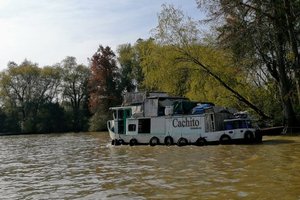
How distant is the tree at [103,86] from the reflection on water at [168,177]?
149 ft

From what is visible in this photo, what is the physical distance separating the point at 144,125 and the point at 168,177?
55.8 feet

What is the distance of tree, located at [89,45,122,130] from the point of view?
70.1 meters

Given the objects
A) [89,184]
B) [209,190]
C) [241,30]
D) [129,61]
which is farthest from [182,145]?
[129,61]

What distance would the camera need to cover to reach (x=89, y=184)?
15844mm

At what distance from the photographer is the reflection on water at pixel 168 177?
1305 cm

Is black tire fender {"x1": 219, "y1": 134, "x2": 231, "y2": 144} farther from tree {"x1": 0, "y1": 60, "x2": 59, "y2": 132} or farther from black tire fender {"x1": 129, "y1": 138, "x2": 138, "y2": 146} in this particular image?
tree {"x1": 0, "y1": 60, "x2": 59, "y2": 132}

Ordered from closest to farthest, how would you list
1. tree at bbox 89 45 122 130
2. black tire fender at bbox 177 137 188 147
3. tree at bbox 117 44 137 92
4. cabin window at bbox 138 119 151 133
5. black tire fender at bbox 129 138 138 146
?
black tire fender at bbox 177 137 188 147
cabin window at bbox 138 119 151 133
black tire fender at bbox 129 138 138 146
tree at bbox 89 45 122 130
tree at bbox 117 44 137 92

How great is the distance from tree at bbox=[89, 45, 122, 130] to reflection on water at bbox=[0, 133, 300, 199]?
1788 inches

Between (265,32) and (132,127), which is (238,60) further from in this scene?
(132,127)

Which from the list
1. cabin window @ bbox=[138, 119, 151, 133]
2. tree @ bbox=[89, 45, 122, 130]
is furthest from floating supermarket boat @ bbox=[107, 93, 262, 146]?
tree @ bbox=[89, 45, 122, 130]

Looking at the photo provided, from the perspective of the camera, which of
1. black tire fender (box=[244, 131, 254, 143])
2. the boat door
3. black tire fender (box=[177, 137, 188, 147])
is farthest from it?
the boat door

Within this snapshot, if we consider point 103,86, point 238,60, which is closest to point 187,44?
point 238,60

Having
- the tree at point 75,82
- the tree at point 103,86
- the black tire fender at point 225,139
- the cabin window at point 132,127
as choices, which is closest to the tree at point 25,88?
the tree at point 75,82

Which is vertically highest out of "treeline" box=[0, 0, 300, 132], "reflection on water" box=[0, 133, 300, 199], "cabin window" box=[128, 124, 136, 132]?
"treeline" box=[0, 0, 300, 132]
